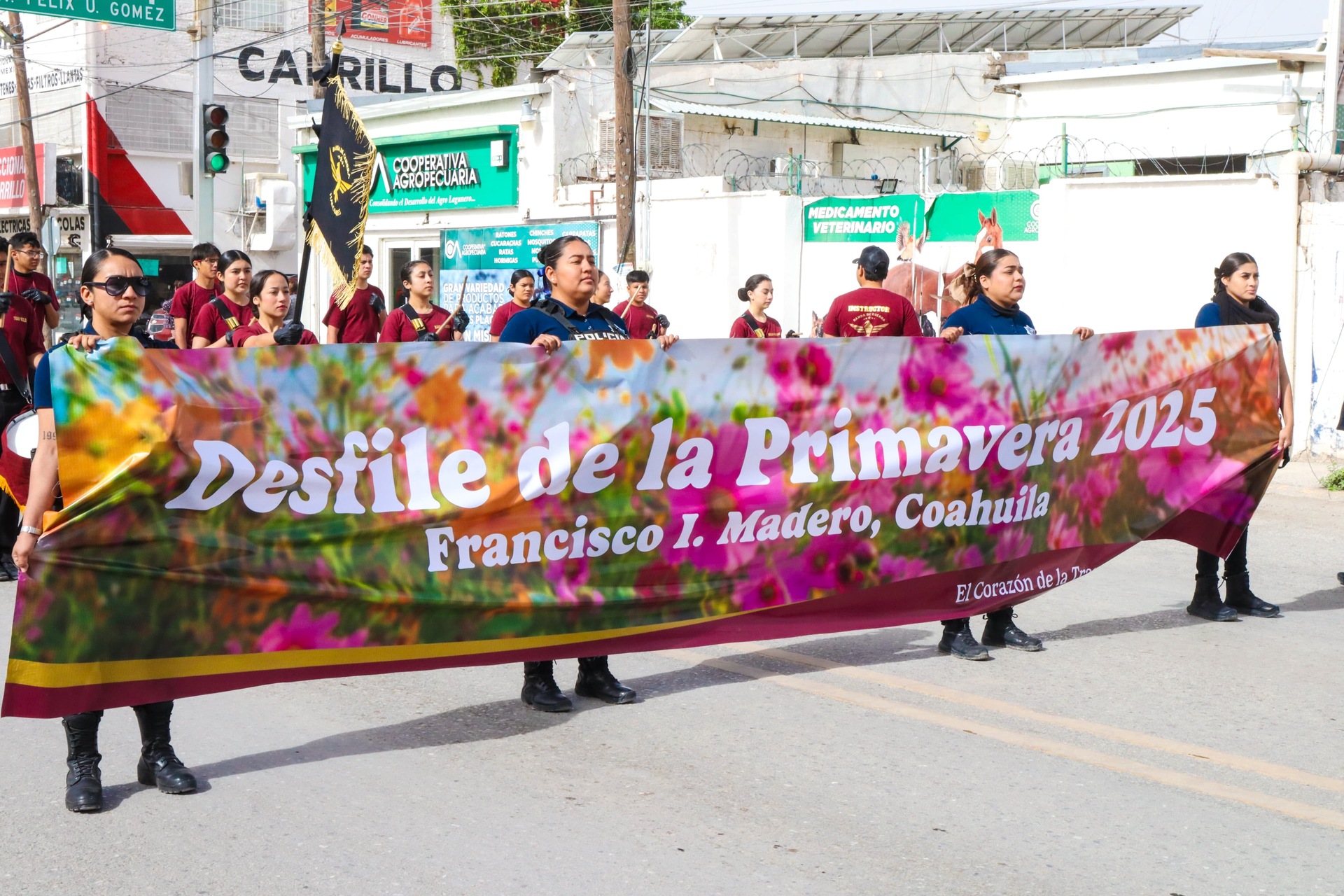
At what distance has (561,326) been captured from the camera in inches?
231

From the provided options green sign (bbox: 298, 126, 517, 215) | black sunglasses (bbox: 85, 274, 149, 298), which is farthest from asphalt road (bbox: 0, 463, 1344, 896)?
green sign (bbox: 298, 126, 517, 215)

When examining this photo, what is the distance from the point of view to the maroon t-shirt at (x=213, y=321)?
9.40 metres

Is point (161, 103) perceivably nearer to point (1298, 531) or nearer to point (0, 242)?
point (0, 242)

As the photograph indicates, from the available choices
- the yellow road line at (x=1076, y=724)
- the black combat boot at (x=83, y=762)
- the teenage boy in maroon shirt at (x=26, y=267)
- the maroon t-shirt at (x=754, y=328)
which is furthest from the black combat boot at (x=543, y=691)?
the teenage boy in maroon shirt at (x=26, y=267)

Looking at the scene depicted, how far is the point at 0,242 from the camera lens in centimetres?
1025

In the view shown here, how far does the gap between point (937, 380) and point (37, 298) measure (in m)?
6.15

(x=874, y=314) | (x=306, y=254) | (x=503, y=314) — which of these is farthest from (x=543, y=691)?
(x=503, y=314)

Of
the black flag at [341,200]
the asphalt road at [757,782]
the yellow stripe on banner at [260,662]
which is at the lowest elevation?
the asphalt road at [757,782]

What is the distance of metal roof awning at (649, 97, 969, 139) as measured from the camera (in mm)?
23641

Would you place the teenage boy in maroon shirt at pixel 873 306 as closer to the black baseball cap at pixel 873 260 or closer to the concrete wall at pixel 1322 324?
the black baseball cap at pixel 873 260

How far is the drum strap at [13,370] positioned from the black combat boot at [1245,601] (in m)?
7.01

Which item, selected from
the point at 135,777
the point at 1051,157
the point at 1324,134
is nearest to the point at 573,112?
the point at 1051,157

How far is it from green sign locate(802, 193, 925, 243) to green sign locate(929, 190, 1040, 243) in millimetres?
274

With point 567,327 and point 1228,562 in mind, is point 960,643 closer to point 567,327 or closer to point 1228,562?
point 1228,562
